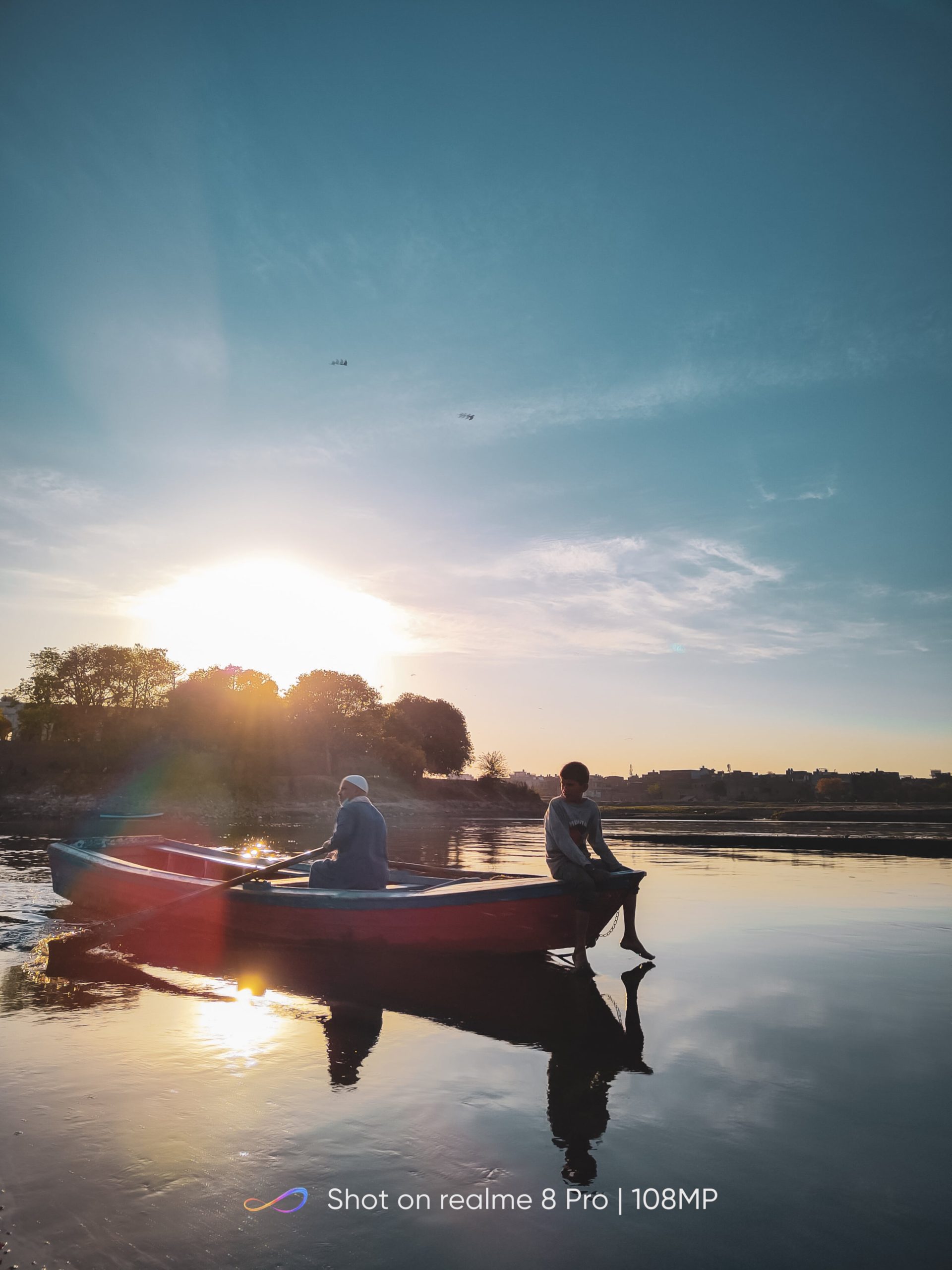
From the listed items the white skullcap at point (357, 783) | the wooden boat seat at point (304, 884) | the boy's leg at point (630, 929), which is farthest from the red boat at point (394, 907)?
the white skullcap at point (357, 783)

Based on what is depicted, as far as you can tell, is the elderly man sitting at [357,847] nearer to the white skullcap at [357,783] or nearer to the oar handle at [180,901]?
the white skullcap at [357,783]

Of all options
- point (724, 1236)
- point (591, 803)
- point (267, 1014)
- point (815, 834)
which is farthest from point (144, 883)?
point (815, 834)

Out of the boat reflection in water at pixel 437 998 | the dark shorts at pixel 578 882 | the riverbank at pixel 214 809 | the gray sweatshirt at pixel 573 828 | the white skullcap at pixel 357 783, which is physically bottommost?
the riverbank at pixel 214 809

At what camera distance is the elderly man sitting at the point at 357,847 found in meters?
10.3

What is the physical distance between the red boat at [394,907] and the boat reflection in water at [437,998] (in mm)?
327

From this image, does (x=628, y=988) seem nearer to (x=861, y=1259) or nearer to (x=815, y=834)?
(x=861, y=1259)

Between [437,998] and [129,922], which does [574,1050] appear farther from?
[129,922]

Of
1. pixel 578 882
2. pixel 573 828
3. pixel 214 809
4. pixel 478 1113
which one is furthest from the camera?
pixel 214 809

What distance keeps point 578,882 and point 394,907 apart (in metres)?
2.43

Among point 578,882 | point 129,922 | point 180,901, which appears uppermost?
point 578,882

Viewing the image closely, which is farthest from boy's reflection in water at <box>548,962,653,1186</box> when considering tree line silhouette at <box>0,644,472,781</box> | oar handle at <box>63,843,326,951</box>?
tree line silhouette at <box>0,644,472,781</box>

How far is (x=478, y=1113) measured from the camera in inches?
202

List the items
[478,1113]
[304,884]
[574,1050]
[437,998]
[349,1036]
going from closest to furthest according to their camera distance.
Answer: [478,1113], [574,1050], [349,1036], [437,998], [304,884]

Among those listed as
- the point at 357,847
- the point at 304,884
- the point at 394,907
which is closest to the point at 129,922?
the point at 304,884
